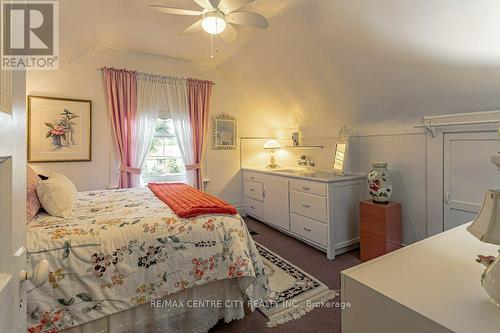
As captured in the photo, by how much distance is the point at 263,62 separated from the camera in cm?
334

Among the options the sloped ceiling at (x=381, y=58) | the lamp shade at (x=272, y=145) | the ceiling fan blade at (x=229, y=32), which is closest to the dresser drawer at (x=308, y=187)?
the sloped ceiling at (x=381, y=58)

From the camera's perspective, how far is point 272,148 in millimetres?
4328

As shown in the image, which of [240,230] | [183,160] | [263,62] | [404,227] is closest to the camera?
[240,230]

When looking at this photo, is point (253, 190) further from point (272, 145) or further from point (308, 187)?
point (308, 187)

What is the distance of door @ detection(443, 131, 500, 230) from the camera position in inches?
84.7

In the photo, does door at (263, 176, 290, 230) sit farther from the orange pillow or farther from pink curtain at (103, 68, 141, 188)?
the orange pillow

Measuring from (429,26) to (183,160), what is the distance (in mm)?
3261

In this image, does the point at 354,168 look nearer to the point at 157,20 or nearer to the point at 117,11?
the point at 157,20

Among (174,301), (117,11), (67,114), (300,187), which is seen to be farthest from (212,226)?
(67,114)

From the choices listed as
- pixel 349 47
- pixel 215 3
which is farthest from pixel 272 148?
pixel 215 3

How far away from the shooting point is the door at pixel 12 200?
1.75ft

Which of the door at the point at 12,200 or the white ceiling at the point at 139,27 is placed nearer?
the door at the point at 12,200

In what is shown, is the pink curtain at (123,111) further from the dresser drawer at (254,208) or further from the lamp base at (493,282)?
the lamp base at (493,282)

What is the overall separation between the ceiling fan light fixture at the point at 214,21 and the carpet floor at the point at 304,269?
2240 millimetres
